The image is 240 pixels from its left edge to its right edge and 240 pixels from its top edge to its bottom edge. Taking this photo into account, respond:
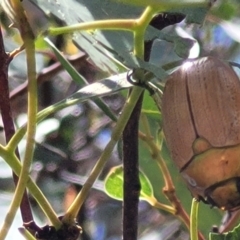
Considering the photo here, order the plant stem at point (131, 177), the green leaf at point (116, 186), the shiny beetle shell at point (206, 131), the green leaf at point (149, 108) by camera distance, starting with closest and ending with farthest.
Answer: the shiny beetle shell at point (206, 131)
the plant stem at point (131, 177)
the green leaf at point (149, 108)
the green leaf at point (116, 186)

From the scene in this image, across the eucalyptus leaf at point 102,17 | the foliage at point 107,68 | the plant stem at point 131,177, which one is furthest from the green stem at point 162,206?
the eucalyptus leaf at point 102,17

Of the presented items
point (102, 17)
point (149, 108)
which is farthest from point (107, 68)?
point (149, 108)

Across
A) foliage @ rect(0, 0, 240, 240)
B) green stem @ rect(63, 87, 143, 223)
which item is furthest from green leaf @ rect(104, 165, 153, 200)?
green stem @ rect(63, 87, 143, 223)

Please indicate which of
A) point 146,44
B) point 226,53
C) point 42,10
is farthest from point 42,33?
point 226,53

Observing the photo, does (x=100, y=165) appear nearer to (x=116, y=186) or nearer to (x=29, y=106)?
(x=29, y=106)

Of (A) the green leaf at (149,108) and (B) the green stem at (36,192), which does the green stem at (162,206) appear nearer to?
(A) the green leaf at (149,108)

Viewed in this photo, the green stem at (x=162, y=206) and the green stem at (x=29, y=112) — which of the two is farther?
the green stem at (x=162, y=206)

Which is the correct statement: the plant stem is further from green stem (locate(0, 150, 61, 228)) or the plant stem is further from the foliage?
green stem (locate(0, 150, 61, 228))

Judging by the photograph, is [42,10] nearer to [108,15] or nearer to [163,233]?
[108,15]

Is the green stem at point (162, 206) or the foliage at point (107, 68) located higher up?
the foliage at point (107, 68)
